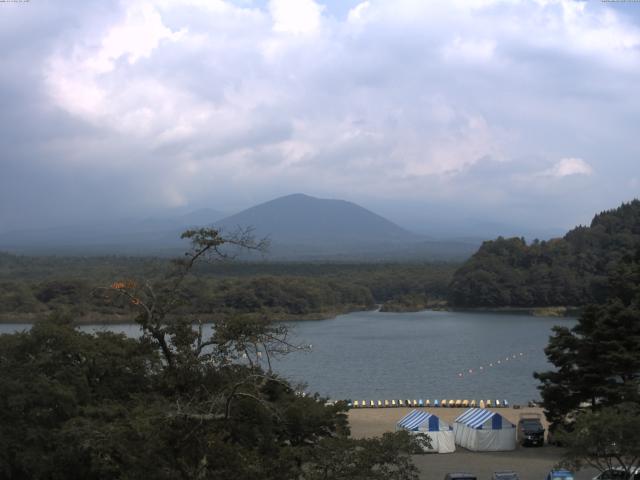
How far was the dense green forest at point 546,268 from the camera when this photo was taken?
63.6 m

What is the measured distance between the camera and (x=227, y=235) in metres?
8.43

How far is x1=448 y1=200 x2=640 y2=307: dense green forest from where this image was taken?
209 ft

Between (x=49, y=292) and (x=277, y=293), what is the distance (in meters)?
15.2

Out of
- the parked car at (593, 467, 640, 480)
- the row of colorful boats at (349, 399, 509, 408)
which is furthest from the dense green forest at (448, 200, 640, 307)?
the parked car at (593, 467, 640, 480)

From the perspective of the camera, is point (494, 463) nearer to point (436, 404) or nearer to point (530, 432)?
point (530, 432)

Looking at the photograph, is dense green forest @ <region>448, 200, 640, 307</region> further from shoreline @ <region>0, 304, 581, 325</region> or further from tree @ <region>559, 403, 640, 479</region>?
tree @ <region>559, 403, 640, 479</region>

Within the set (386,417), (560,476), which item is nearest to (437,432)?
(386,417)

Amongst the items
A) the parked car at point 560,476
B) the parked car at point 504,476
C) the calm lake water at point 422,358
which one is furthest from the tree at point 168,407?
the calm lake water at point 422,358

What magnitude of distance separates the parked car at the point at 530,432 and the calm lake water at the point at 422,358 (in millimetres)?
7635

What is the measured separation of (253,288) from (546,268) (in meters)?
24.1

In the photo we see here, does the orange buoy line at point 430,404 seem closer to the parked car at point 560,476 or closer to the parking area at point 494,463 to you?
the parking area at point 494,463

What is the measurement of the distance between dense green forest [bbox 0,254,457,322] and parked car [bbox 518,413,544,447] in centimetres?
2130

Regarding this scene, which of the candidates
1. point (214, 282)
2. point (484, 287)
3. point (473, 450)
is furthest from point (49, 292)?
point (473, 450)

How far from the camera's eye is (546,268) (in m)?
65.7
